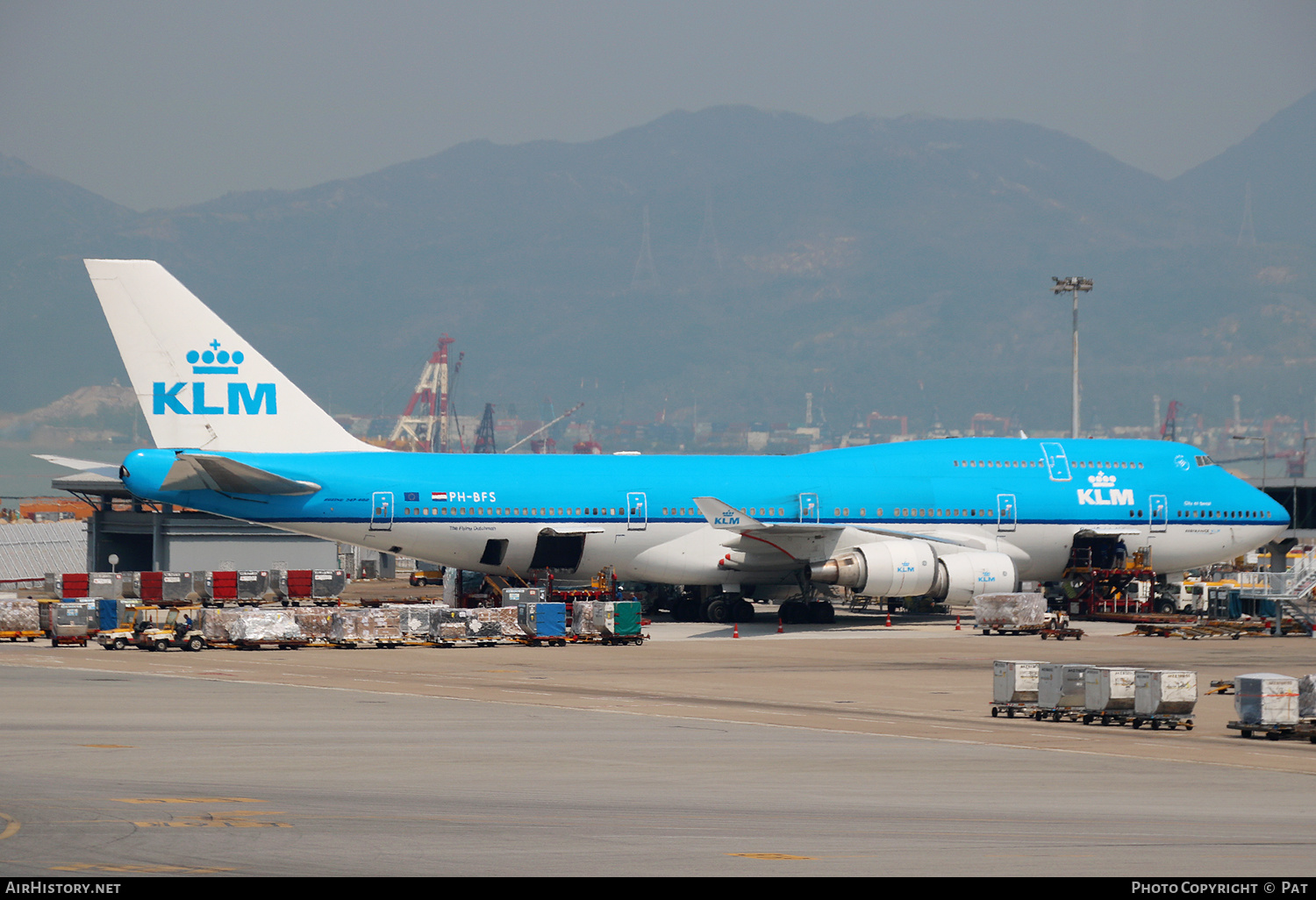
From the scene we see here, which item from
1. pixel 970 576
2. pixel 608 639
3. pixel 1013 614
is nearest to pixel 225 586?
pixel 608 639

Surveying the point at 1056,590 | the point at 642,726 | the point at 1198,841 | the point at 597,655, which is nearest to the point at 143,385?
the point at 597,655

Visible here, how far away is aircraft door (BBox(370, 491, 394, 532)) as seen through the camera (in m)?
42.8

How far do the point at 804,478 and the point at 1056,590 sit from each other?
10223 mm

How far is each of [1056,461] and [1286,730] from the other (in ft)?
91.0

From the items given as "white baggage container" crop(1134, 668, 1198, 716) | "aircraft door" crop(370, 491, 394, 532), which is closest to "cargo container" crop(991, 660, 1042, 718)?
"white baggage container" crop(1134, 668, 1198, 716)

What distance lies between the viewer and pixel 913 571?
44438mm

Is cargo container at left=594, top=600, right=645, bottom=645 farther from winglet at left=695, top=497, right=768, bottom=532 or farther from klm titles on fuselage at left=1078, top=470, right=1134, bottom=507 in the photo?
klm titles on fuselage at left=1078, top=470, right=1134, bottom=507

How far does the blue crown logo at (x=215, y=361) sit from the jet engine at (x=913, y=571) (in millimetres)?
16988

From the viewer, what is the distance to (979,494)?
48.6 m

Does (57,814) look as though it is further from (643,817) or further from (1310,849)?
(1310,849)

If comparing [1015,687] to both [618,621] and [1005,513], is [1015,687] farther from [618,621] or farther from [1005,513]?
[1005,513]

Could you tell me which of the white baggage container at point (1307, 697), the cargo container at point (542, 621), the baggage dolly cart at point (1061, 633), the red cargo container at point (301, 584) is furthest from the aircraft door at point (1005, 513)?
the white baggage container at point (1307, 697)

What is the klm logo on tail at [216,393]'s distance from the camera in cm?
4262

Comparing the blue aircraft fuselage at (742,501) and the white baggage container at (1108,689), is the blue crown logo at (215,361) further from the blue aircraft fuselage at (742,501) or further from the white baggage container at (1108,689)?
the white baggage container at (1108,689)
